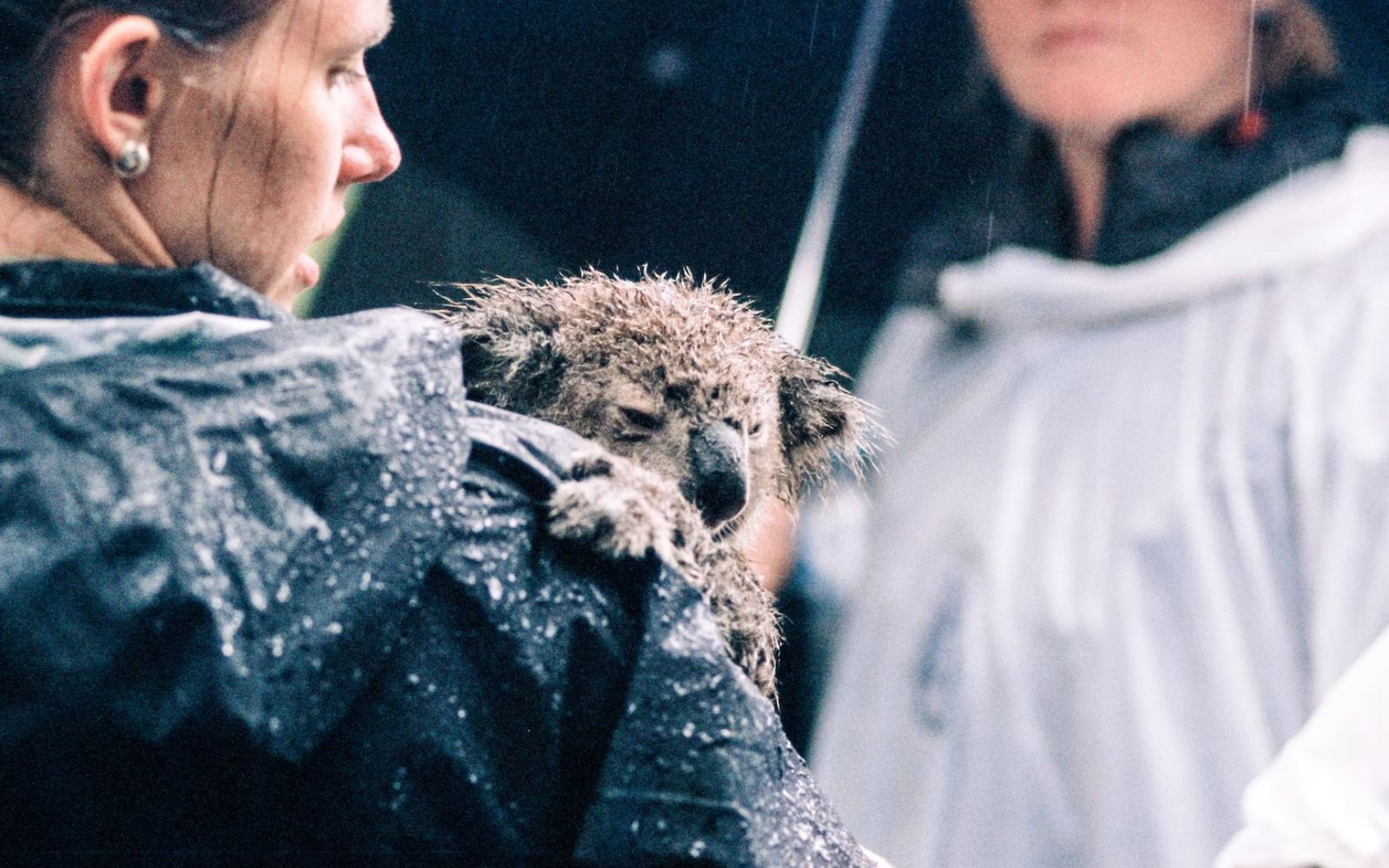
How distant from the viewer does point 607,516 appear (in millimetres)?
549

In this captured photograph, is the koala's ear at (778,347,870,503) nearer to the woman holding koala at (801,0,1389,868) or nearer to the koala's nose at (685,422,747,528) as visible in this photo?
the koala's nose at (685,422,747,528)

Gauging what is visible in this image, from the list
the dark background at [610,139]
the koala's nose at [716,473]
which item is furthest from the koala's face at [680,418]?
the dark background at [610,139]

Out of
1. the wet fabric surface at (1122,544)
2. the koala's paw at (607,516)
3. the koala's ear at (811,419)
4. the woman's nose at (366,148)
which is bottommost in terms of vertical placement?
the wet fabric surface at (1122,544)

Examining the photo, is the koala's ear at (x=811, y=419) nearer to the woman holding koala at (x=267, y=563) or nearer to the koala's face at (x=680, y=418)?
the koala's face at (x=680, y=418)

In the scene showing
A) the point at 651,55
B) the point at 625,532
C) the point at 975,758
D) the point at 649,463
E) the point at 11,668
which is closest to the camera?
the point at 11,668

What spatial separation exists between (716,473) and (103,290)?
0.40m

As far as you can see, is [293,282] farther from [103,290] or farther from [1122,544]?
[1122,544]

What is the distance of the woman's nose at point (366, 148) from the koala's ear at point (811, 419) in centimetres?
37

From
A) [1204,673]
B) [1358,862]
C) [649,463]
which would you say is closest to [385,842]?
[649,463]

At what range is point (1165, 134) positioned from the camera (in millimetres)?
1723

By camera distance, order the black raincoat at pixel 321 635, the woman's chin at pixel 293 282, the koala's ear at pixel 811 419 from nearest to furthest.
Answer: the black raincoat at pixel 321 635 → the woman's chin at pixel 293 282 → the koala's ear at pixel 811 419

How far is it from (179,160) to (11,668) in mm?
294

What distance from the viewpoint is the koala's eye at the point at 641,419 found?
816 millimetres

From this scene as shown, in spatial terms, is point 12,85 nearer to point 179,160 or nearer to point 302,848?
point 179,160
